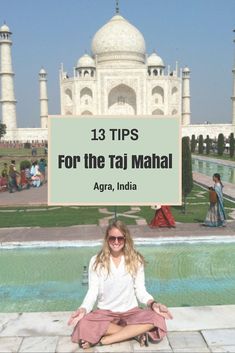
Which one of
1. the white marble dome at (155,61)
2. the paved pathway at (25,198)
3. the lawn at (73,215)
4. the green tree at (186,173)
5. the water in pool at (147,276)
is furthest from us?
the white marble dome at (155,61)

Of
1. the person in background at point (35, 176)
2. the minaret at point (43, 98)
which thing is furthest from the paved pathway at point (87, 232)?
the minaret at point (43, 98)

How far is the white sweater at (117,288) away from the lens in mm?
2529

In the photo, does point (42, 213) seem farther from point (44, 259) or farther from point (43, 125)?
point (43, 125)

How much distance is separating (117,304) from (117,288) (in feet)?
0.33

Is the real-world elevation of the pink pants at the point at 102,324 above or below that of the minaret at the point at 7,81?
below

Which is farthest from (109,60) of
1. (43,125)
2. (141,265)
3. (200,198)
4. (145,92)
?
(141,265)

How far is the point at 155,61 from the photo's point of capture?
42.2m

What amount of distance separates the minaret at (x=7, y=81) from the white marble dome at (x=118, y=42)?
8179 mm

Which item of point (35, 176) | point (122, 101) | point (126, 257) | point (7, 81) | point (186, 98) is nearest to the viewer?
point (126, 257)

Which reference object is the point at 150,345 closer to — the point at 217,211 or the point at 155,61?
the point at 217,211

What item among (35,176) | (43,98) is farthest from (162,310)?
(43,98)

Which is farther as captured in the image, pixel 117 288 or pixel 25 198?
pixel 25 198

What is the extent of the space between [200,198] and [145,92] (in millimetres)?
31752

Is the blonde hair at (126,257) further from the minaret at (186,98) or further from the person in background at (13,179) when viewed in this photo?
the minaret at (186,98)
